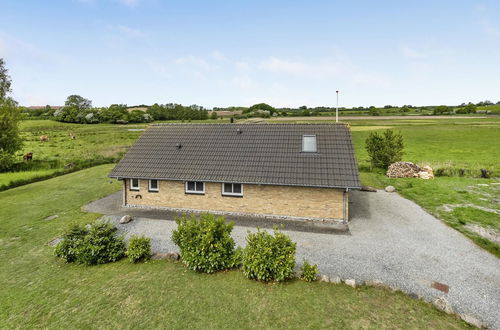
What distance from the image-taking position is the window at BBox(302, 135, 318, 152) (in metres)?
17.7

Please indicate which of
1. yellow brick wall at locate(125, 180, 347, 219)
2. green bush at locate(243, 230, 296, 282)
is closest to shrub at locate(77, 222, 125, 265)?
yellow brick wall at locate(125, 180, 347, 219)

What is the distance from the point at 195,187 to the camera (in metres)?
17.8

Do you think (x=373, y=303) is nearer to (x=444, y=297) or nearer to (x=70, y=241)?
(x=444, y=297)

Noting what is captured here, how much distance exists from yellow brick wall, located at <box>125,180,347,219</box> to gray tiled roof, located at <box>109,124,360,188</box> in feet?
2.50

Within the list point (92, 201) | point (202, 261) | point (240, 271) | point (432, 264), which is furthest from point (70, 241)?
point (432, 264)

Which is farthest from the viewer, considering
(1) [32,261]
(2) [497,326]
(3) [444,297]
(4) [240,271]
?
(1) [32,261]

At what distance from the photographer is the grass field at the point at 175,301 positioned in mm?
Result: 8055

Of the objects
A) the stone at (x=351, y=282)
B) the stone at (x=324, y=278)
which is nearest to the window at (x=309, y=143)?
the stone at (x=324, y=278)

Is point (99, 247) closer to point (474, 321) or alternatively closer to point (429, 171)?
point (474, 321)

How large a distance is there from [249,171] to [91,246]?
9282mm

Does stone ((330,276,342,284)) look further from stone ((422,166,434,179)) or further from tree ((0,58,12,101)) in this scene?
tree ((0,58,12,101))

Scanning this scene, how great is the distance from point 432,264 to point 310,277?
597 cm

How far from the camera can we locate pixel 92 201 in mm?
20938

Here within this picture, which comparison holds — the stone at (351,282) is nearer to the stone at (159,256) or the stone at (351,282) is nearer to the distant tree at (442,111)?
the stone at (159,256)
